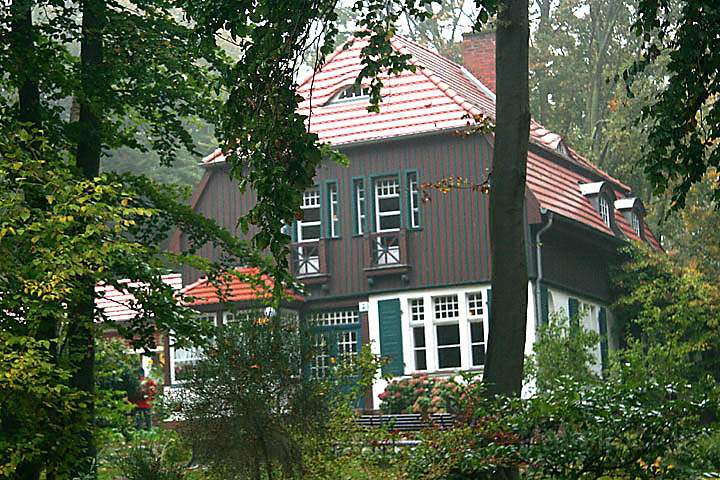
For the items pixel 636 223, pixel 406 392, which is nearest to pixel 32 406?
pixel 406 392

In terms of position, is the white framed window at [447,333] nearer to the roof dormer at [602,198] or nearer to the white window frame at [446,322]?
the white window frame at [446,322]

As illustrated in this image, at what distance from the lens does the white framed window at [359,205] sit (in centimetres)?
3275

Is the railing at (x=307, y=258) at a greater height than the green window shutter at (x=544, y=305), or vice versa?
the railing at (x=307, y=258)

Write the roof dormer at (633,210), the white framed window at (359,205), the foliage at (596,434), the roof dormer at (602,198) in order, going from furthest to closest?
the roof dormer at (633,210) → the roof dormer at (602,198) → the white framed window at (359,205) → the foliage at (596,434)

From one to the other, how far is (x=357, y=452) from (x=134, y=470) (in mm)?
2236

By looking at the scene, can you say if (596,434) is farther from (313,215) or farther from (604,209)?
(604,209)

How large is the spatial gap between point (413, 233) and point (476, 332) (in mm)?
2803

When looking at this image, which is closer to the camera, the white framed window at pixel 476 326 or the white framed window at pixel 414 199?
the white framed window at pixel 476 326

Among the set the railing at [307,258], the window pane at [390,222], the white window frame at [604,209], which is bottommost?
the railing at [307,258]

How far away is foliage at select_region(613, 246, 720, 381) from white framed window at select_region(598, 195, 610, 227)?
42.8 inches

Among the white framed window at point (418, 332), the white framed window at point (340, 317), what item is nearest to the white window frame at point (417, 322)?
the white framed window at point (418, 332)

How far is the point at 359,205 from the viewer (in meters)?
33.0

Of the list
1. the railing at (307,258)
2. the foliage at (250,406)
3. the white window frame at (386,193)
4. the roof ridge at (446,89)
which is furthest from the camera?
the roof ridge at (446,89)

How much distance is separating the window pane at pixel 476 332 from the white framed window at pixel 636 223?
9723 mm
